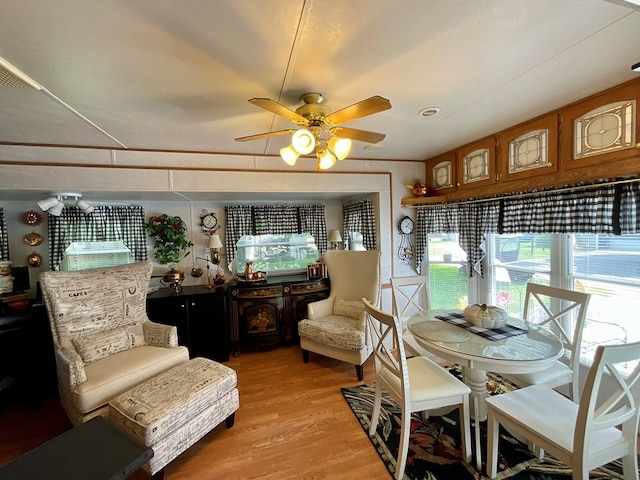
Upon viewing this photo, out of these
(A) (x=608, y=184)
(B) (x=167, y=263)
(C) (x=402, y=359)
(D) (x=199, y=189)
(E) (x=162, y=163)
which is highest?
(E) (x=162, y=163)

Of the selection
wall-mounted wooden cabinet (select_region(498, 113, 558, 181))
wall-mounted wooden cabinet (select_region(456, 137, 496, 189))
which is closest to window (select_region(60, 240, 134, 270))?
wall-mounted wooden cabinet (select_region(456, 137, 496, 189))

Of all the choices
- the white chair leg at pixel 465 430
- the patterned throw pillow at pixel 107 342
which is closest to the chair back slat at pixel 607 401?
the white chair leg at pixel 465 430

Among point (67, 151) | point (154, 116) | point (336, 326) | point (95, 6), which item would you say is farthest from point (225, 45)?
point (336, 326)

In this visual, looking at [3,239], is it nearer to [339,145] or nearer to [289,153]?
[289,153]

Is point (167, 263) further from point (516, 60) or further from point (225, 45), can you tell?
point (516, 60)

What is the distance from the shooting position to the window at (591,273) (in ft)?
6.56

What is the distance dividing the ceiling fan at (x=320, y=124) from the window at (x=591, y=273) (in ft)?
6.59

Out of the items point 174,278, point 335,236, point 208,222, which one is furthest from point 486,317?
point 208,222

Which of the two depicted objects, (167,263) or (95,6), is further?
(167,263)

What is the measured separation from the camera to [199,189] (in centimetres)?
290

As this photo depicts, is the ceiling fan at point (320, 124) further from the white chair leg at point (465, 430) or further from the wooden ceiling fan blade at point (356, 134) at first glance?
the white chair leg at point (465, 430)

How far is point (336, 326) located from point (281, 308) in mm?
895

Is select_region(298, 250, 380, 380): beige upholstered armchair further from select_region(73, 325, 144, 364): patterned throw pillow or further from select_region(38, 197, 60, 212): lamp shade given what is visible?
select_region(38, 197, 60, 212): lamp shade

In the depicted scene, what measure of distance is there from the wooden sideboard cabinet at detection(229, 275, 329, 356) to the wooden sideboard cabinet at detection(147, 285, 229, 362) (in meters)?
0.19
